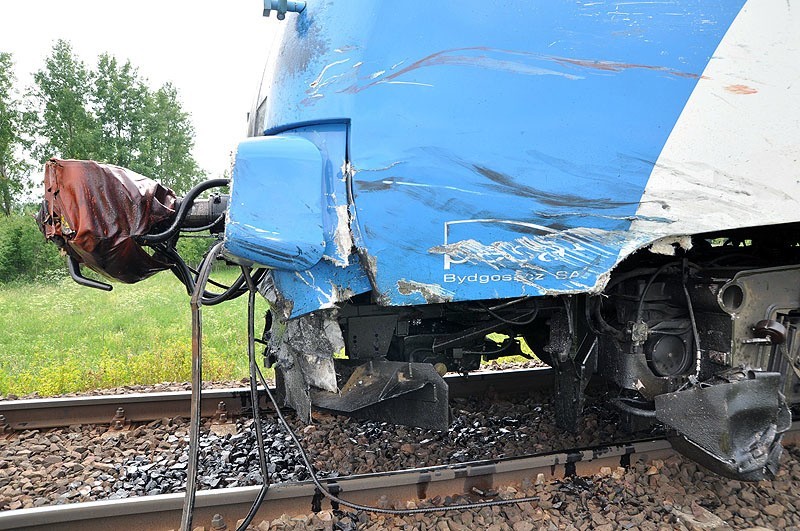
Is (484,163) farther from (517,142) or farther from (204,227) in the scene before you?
(204,227)

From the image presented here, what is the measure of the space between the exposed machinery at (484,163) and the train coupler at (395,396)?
0.08 ft

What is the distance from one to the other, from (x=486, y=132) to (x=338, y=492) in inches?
→ 78.2

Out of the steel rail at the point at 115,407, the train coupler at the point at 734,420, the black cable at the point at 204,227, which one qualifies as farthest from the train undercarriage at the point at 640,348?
the steel rail at the point at 115,407

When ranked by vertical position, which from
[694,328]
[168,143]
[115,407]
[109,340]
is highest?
[168,143]

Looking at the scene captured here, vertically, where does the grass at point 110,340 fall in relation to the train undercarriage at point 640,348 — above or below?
below

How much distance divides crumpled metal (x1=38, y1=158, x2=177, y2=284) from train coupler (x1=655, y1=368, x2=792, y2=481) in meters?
2.79

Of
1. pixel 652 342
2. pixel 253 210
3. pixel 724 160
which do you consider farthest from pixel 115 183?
pixel 652 342

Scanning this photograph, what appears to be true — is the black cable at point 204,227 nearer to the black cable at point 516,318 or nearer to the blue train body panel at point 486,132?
the blue train body panel at point 486,132

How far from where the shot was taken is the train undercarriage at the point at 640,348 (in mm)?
2695

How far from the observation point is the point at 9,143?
25.0 m

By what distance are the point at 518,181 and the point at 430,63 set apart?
24.0 inches

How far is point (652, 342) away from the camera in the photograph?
3184 mm

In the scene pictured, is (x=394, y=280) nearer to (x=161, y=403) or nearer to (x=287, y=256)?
(x=287, y=256)

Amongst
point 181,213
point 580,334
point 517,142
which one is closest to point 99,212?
point 181,213
